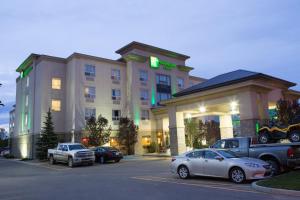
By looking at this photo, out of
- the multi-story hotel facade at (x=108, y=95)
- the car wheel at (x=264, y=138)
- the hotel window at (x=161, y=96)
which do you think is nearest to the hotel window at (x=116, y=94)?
the multi-story hotel facade at (x=108, y=95)

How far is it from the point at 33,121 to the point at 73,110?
721 centimetres

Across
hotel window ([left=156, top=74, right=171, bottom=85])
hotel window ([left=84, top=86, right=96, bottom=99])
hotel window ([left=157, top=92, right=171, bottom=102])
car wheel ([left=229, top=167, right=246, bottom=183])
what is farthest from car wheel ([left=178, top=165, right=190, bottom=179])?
hotel window ([left=156, top=74, right=171, bottom=85])

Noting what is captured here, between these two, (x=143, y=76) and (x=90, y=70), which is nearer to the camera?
(x=90, y=70)

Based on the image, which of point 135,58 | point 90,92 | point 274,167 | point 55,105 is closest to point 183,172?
point 274,167

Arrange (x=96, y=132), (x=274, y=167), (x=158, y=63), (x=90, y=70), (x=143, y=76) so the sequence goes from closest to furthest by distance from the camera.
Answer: (x=274, y=167) < (x=96, y=132) < (x=90, y=70) < (x=143, y=76) < (x=158, y=63)

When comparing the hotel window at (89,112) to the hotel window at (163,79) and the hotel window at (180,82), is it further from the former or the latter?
the hotel window at (180,82)

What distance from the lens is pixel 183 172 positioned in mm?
14469

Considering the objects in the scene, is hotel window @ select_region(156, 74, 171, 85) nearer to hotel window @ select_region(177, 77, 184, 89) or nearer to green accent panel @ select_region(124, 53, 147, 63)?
hotel window @ select_region(177, 77, 184, 89)

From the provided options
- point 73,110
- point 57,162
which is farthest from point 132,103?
point 57,162

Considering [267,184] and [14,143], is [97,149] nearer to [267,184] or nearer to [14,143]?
[267,184]

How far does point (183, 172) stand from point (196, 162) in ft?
3.08

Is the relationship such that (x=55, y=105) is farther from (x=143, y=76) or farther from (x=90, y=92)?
(x=143, y=76)

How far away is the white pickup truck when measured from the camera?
24.5 meters

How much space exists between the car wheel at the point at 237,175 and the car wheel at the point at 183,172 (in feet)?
7.68
